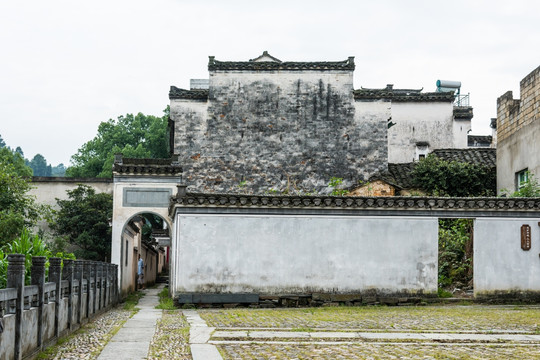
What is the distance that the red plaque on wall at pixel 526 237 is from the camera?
59.4ft

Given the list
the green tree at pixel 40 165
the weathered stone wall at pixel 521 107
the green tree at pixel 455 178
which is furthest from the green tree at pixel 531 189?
the green tree at pixel 40 165

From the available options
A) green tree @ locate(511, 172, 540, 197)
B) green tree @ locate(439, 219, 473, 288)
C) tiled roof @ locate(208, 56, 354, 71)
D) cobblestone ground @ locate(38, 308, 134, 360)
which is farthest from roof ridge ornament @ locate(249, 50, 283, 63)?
cobblestone ground @ locate(38, 308, 134, 360)

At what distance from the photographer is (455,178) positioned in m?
26.7

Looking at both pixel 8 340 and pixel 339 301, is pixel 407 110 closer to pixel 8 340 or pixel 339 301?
pixel 339 301

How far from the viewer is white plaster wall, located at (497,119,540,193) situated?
2095 cm

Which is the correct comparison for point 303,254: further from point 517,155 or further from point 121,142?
point 121,142

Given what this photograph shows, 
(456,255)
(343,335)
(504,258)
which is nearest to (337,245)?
(504,258)

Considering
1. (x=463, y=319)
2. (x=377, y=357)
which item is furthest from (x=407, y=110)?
(x=377, y=357)

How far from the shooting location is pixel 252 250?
58.2ft

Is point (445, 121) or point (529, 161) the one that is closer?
point (529, 161)

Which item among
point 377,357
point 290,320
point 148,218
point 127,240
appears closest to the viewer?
point 377,357

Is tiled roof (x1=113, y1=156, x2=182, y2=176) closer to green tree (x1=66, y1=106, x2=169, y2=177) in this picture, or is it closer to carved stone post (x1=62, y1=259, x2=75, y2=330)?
carved stone post (x1=62, y1=259, x2=75, y2=330)

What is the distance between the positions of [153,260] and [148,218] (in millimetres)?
6858

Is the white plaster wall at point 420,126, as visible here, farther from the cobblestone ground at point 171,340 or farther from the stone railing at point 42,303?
the stone railing at point 42,303
